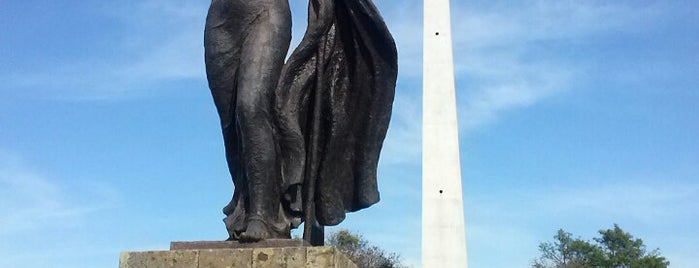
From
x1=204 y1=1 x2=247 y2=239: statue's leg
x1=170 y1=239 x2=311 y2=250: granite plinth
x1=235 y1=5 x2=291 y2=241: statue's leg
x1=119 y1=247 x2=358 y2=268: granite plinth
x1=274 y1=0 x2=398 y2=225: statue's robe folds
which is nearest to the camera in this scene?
x1=119 y1=247 x2=358 y2=268: granite plinth

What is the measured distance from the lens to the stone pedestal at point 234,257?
400 centimetres

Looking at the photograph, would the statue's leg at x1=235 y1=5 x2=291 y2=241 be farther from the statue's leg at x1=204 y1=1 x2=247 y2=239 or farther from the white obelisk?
the white obelisk

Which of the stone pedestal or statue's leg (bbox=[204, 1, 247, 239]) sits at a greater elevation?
statue's leg (bbox=[204, 1, 247, 239])

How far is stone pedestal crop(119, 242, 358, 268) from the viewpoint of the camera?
400 centimetres

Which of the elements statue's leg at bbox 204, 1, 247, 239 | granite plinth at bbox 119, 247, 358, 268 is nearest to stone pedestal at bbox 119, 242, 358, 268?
granite plinth at bbox 119, 247, 358, 268

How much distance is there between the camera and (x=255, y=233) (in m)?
4.24

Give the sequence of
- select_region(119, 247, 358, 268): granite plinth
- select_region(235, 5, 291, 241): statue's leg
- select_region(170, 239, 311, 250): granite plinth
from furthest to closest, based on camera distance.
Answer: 1. select_region(235, 5, 291, 241): statue's leg
2. select_region(170, 239, 311, 250): granite plinth
3. select_region(119, 247, 358, 268): granite plinth

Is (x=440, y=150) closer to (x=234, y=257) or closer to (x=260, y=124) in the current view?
(x=260, y=124)

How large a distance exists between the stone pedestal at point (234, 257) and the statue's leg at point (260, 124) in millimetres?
256

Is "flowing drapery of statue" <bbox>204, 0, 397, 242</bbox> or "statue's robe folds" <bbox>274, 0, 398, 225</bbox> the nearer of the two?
"flowing drapery of statue" <bbox>204, 0, 397, 242</bbox>

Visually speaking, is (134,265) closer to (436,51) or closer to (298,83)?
(298,83)

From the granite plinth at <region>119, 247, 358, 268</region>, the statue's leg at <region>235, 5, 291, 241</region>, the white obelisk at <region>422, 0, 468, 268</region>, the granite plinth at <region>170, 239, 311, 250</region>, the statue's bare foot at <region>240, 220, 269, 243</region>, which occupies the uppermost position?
the white obelisk at <region>422, 0, 468, 268</region>

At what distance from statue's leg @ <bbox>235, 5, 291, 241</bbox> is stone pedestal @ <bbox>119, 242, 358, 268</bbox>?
0.26 m

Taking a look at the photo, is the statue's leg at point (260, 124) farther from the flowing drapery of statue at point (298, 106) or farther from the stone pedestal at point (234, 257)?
the stone pedestal at point (234, 257)
